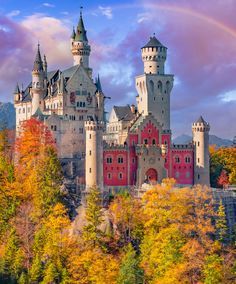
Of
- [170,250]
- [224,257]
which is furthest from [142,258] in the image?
[224,257]

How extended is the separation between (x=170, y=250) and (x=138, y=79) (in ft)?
130

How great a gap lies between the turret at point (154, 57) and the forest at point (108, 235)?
22.8m

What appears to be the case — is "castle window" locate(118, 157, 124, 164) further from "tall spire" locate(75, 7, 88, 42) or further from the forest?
"tall spire" locate(75, 7, 88, 42)

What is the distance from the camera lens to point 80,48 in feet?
429

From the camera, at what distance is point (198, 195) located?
96.1m

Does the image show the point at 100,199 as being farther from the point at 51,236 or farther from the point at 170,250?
the point at 170,250

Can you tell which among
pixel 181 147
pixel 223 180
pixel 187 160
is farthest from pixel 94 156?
pixel 223 180

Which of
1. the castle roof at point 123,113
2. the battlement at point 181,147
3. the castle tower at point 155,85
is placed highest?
the castle tower at point 155,85

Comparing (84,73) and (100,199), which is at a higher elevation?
(84,73)

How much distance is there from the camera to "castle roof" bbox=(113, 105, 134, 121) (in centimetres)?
11769

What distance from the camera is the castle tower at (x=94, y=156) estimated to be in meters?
106

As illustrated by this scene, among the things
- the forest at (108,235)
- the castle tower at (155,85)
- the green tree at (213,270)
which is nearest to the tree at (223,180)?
the castle tower at (155,85)

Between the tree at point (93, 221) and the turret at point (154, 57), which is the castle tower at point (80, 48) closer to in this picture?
the turret at point (154, 57)

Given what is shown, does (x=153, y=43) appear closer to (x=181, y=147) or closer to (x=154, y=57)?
(x=154, y=57)
